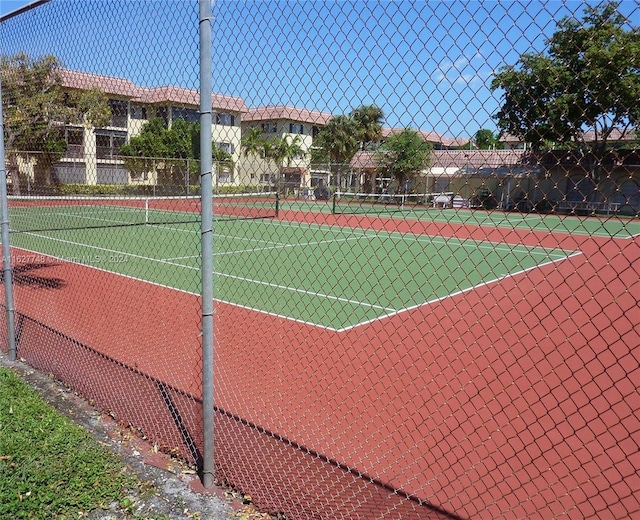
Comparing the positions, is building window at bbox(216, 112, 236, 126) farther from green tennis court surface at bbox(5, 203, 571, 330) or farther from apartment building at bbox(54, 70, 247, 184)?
green tennis court surface at bbox(5, 203, 571, 330)

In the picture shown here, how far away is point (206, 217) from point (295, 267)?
10.3 meters

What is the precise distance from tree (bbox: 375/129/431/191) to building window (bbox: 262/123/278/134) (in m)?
1.11

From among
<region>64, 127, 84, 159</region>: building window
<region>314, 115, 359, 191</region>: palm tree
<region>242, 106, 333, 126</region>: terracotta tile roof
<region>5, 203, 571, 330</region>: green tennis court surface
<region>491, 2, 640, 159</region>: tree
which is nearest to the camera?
<region>491, 2, 640, 159</region>: tree

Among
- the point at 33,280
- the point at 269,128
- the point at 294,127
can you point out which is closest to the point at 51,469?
the point at 269,128

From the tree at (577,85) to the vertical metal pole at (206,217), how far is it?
5.70 feet

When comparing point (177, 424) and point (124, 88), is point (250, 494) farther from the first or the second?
point (124, 88)

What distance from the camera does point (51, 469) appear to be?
3613 mm

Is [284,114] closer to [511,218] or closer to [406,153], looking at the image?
[406,153]

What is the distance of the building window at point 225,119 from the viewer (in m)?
4.59

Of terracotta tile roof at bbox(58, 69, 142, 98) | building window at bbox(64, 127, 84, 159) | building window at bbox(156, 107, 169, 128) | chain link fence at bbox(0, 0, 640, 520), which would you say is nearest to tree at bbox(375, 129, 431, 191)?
chain link fence at bbox(0, 0, 640, 520)

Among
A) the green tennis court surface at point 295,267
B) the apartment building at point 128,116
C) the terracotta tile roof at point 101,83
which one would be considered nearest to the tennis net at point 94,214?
the green tennis court surface at point 295,267

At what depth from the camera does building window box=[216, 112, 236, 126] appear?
4594 mm

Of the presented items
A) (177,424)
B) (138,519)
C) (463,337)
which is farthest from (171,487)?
(463,337)

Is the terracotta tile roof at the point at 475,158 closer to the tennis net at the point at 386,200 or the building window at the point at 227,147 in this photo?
the tennis net at the point at 386,200
